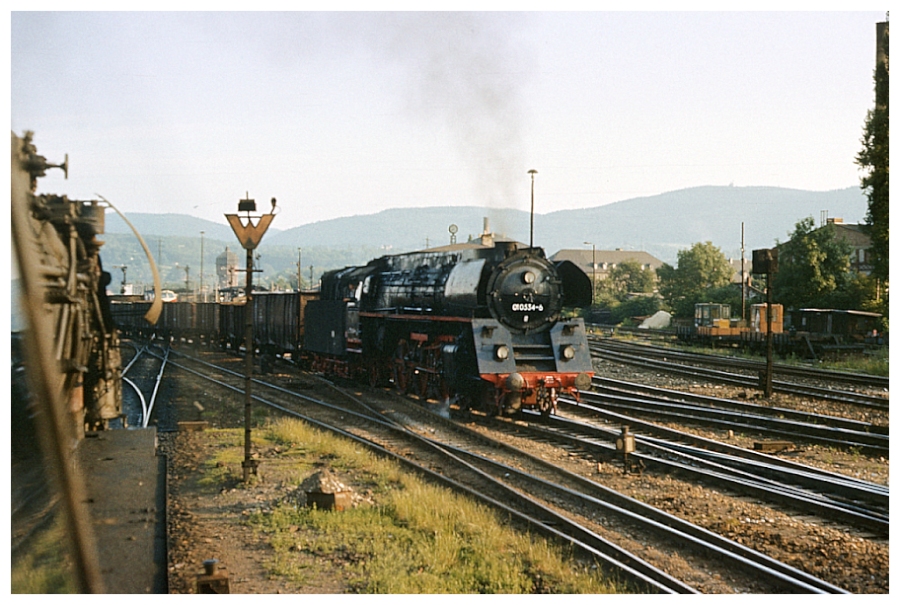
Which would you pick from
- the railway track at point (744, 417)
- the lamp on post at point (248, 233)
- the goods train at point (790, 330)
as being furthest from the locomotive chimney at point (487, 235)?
the goods train at point (790, 330)

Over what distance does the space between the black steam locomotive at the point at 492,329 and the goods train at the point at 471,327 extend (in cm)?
1

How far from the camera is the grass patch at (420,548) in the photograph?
4.59 m

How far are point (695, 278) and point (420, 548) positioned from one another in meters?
→ 18.9

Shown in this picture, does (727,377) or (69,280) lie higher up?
(69,280)

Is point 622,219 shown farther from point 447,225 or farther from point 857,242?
point 857,242

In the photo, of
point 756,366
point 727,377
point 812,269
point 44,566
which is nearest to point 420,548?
point 44,566

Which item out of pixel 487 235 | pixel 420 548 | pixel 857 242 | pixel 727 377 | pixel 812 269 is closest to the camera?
pixel 420 548

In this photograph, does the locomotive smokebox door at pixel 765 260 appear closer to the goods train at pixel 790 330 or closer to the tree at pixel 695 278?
the goods train at pixel 790 330

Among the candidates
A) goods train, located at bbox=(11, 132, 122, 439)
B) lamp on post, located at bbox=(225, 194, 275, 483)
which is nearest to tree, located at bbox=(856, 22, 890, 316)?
Result: lamp on post, located at bbox=(225, 194, 275, 483)

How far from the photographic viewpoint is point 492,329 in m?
8.85

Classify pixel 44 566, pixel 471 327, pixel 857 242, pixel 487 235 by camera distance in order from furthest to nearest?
1. pixel 487 235
2. pixel 471 327
3. pixel 857 242
4. pixel 44 566

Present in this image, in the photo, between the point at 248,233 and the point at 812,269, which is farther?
the point at 812,269

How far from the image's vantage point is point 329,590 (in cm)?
453

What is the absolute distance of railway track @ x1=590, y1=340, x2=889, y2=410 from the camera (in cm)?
984
